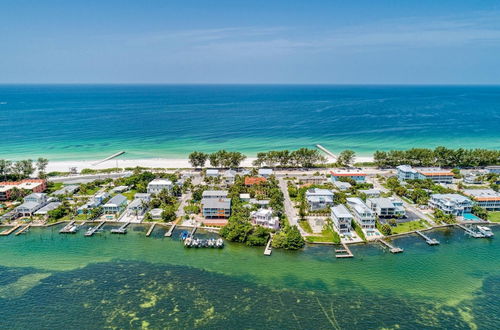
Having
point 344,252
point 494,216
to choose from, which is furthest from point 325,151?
point 344,252

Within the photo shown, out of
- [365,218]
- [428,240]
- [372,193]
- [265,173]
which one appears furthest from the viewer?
[265,173]

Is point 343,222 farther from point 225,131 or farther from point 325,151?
point 225,131

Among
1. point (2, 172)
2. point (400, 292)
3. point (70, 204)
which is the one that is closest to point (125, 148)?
point (2, 172)

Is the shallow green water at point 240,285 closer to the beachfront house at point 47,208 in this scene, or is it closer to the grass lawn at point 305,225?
the grass lawn at point 305,225

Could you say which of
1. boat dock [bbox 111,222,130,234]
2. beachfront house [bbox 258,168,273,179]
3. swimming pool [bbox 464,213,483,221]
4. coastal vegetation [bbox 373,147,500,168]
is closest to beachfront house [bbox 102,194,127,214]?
boat dock [bbox 111,222,130,234]

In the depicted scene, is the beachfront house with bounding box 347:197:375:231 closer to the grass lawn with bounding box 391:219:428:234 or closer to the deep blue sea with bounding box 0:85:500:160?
the grass lawn with bounding box 391:219:428:234

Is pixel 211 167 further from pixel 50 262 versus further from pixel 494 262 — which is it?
pixel 494 262
